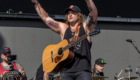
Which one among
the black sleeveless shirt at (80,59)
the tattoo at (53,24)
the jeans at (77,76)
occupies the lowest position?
the jeans at (77,76)

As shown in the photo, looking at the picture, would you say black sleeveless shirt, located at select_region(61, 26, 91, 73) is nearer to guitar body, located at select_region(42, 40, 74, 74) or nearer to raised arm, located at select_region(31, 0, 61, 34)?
guitar body, located at select_region(42, 40, 74, 74)

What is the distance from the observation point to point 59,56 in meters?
3.86

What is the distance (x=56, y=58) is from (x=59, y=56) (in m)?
0.08

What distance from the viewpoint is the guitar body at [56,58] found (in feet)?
12.1

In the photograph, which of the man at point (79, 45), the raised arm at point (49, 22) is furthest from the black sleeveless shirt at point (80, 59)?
the raised arm at point (49, 22)

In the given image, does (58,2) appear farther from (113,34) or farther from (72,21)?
(72,21)

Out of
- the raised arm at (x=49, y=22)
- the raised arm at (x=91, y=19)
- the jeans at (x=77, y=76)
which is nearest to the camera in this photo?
the jeans at (x=77, y=76)

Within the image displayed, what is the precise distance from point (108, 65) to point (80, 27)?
16.6 ft

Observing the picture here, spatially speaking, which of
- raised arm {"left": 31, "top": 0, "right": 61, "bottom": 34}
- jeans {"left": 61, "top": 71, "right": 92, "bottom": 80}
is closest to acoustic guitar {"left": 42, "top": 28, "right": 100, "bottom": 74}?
jeans {"left": 61, "top": 71, "right": 92, "bottom": 80}

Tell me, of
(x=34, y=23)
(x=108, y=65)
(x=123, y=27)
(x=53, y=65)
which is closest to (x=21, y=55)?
(x=34, y=23)

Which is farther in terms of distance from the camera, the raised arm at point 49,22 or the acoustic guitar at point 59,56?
the raised arm at point 49,22

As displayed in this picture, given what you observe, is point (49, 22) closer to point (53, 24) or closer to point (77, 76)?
point (53, 24)

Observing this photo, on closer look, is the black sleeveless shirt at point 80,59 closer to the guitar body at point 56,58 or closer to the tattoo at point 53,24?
the guitar body at point 56,58

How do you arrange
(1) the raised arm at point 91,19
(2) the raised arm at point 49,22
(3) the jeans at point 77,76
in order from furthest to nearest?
(2) the raised arm at point 49,22
(1) the raised arm at point 91,19
(3) the jeans at point 77,76
